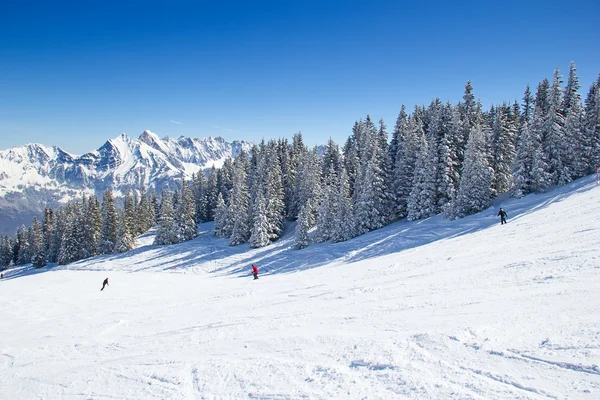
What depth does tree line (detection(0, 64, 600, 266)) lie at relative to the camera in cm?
3300

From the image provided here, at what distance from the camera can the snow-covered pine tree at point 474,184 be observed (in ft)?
109

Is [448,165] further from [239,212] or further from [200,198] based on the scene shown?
[200,198]

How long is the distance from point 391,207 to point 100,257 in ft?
155

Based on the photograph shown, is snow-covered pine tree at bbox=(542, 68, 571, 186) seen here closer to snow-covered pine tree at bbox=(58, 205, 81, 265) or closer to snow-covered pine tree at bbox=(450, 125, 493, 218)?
snow-covered pine tree at bbox=(450, 125, 493, 218)

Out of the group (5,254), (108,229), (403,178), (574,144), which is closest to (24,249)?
(5,254)

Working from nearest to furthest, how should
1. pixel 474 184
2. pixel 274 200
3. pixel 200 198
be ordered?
pixel 474 184 < pixel 274 200 < pixel 200 198

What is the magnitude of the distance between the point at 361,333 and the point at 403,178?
35.5 m

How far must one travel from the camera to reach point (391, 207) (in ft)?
137

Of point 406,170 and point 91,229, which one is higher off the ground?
point 406,170

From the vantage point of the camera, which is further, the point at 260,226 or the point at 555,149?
the point at 260,226

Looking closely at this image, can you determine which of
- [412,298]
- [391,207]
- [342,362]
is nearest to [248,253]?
[391,207]

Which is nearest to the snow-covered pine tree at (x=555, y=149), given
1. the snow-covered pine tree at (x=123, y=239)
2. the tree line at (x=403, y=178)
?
the tree line at (x=403, y=178)

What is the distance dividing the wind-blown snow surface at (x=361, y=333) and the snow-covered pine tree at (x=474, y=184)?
11.4m

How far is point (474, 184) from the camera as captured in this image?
33.5 metres
